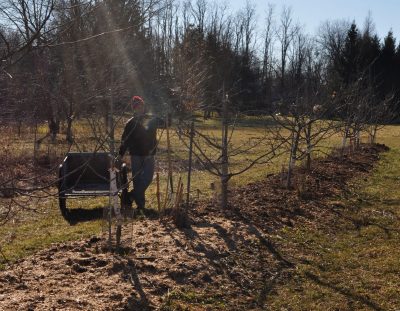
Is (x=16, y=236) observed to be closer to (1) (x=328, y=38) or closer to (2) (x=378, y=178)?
(2) (x=378, y=178)

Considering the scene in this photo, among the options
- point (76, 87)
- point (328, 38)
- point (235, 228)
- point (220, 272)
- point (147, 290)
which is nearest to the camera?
point (147, 290)

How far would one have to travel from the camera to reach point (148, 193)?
9.70 metres

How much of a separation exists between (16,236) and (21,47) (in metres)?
4.69

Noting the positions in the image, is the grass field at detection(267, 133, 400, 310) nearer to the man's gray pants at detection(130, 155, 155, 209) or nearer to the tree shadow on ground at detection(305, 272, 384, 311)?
the tree shadow on ground at detection(305, 272, 384, 311)

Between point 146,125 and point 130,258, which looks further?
point 146,125

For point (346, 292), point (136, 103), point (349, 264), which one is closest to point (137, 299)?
point (346, 292)

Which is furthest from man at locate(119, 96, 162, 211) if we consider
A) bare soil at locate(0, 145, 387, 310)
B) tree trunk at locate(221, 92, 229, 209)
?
tree trunk at locate(221, 92, 229, 209)

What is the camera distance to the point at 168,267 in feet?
15.8

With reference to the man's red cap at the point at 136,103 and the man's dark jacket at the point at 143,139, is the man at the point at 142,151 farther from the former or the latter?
the man's red cap at the point at 136,103

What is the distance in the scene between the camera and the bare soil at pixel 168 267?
4.13 meters

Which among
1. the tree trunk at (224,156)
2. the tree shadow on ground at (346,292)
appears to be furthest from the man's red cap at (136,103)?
the tree shadow on ground at (346,292)

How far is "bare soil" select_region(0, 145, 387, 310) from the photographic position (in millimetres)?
4129

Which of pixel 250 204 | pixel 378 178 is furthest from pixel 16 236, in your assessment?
pixel 378 178

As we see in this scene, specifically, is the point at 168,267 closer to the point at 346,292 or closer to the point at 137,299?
the point at 137,299
